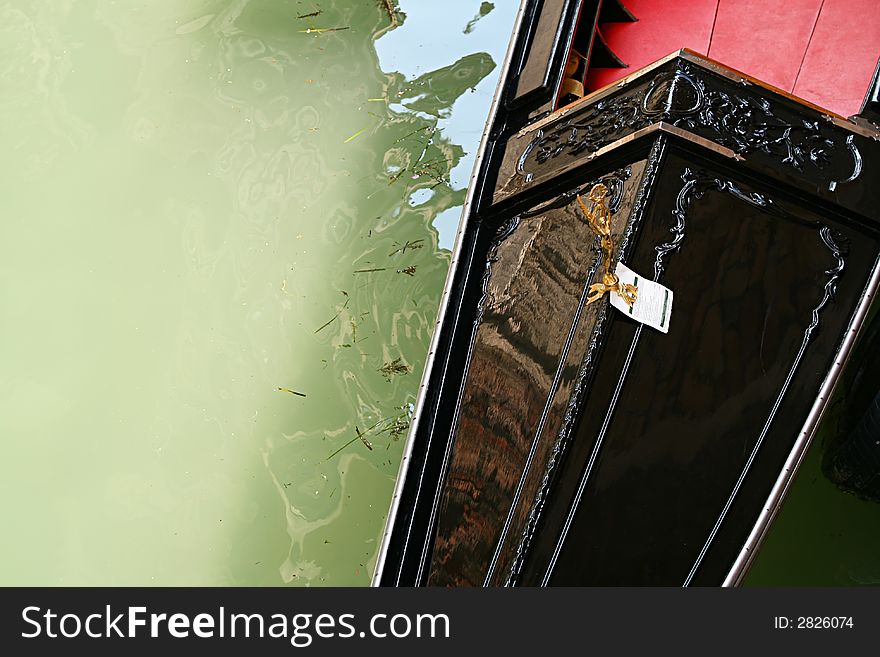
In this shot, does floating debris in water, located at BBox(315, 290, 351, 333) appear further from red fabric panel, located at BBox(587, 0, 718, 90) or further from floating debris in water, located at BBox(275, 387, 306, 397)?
red fabric panel, located at BBox(587, 0, 718, 90)

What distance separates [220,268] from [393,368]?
1.92 ft

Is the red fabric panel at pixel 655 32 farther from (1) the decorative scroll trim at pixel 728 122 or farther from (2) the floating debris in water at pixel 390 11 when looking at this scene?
(2) the floating debris in water at pixel 390 11

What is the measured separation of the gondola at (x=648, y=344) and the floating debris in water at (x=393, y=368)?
473mm

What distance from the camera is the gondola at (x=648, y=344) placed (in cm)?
142

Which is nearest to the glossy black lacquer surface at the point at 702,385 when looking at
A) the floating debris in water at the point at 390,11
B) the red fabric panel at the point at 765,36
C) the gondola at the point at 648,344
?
the gondola at the point at 648,344

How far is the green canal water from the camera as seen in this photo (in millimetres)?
2000

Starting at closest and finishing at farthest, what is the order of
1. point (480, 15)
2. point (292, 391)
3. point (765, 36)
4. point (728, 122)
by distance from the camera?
1. point (728, 122)
2. point (765, 36)
3. point (292, 391)
4. point (480, 15)

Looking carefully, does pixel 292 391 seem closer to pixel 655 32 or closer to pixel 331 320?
pixel 331 320

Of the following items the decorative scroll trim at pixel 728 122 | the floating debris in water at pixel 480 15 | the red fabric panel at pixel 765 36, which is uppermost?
the red fabric panel at pixel 765 36

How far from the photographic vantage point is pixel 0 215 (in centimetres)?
241

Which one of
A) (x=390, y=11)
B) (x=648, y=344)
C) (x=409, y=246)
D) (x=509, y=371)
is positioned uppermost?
(x=390, y=11)

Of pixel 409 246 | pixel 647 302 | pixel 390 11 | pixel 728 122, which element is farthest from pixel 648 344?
pixel 390 11

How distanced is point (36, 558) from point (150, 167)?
44.1 inches

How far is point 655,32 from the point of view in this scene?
2088mm
